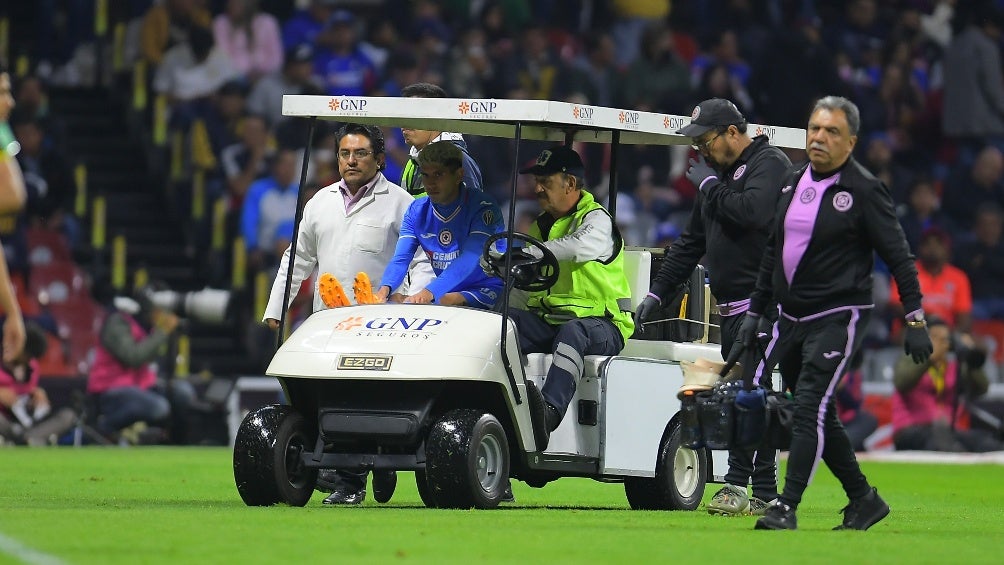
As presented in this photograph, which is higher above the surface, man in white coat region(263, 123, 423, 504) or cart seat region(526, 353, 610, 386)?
man in white coat region(263, 123, 423, 504)

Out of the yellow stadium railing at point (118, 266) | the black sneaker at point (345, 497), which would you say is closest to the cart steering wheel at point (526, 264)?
the black sneaker at point (345, 497)

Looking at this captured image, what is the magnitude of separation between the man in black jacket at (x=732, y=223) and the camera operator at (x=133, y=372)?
947cm

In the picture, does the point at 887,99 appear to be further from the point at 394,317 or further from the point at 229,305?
the point at 394,317

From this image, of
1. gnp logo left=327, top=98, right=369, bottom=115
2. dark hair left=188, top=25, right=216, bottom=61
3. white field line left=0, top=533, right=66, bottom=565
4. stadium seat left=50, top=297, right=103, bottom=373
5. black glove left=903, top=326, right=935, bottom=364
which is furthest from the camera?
dark hair left=188, top=25, right=216, bottom=61

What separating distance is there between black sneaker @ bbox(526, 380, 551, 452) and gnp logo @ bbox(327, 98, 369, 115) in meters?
1.80

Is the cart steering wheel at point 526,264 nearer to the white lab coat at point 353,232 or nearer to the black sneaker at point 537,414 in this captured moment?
the black sneaker at point 537,414

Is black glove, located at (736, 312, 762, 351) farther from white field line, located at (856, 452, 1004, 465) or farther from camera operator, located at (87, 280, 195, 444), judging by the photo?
camera operator, located at (87, 280, 195, 444)

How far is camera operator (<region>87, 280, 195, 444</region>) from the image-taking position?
1981 cm

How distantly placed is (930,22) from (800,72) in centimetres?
314

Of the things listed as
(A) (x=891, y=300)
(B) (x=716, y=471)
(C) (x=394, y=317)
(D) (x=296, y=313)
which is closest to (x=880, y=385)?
(A) (x=891, y=300)

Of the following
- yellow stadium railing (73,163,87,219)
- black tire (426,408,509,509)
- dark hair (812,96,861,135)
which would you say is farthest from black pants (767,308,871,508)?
yellow stadium railing (73,163,87,219)

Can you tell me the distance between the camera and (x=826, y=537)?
31.2 feet

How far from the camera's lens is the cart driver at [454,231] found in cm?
1177

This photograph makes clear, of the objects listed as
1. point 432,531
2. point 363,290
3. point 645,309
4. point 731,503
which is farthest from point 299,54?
point 432,531
